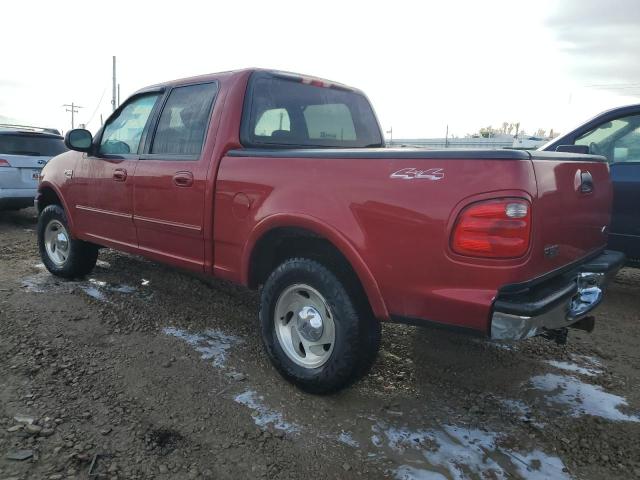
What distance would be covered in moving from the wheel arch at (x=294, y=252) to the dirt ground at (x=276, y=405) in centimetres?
64

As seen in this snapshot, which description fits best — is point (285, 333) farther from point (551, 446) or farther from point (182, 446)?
point (551, 446)

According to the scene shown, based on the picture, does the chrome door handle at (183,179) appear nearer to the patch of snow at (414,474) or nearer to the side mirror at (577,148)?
the patch of snow at (414,474)

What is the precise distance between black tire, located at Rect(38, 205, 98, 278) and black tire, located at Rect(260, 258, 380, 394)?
2.92 m

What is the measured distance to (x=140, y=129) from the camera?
13.5 feet

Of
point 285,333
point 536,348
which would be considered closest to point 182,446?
point 285,333

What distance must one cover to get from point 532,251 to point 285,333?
5.07 feet

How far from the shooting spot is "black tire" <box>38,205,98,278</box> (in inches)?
194

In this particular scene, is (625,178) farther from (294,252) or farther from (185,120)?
(185,120)

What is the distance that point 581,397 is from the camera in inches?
116

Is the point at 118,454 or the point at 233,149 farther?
the point at 233,149

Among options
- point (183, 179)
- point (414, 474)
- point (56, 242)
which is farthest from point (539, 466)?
point (56, 242)

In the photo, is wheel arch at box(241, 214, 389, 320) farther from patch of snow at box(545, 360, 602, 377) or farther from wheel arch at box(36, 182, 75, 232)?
wheel arch at box(36, 182, 75, 232)

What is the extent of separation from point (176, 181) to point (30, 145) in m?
6.22

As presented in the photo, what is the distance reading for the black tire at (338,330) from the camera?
263 cm
